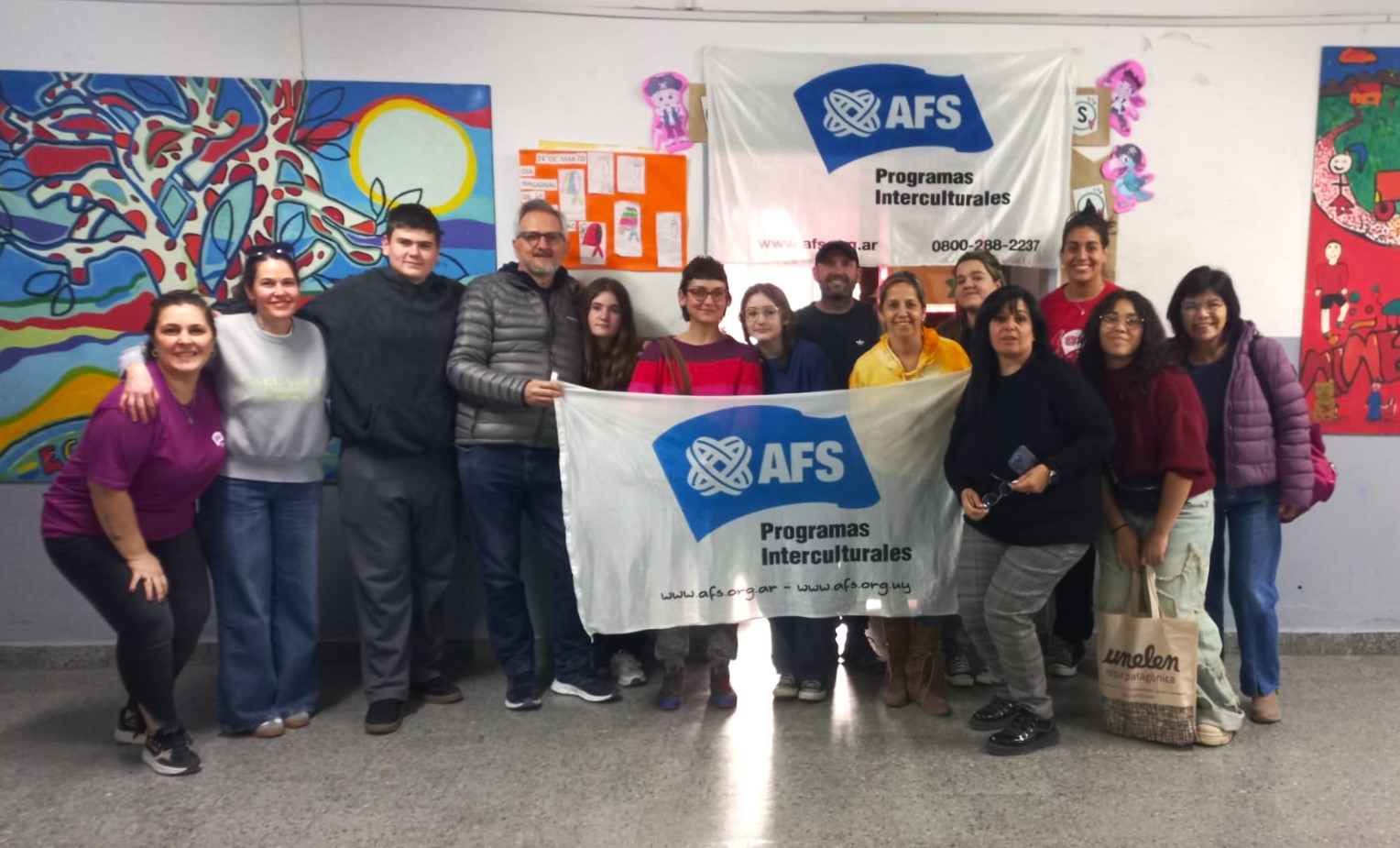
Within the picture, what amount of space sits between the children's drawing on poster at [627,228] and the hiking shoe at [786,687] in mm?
1674

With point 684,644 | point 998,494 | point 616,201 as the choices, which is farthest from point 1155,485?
point 616,201

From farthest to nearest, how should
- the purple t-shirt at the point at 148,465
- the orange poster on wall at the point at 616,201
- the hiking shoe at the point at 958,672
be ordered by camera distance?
the orange poster on wall at the point at 616,201
the hiking shoe at the point at 958,672
the purple t-shirt at the point at 148,465

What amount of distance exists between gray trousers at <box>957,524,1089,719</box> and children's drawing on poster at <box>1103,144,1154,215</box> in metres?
1.61

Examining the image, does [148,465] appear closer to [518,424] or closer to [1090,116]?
[518,424]

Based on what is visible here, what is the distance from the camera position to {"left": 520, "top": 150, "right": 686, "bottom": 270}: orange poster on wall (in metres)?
3.39

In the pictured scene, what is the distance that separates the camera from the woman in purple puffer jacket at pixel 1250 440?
8.92 ft

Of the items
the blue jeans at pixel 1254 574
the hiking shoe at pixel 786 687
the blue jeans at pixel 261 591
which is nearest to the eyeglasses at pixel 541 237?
the blue jeans at pixel 261 591

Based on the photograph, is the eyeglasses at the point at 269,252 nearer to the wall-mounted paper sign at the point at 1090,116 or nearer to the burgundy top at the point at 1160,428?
the burgundy top at the point at 1160,428

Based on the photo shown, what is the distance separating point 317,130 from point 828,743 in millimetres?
2838

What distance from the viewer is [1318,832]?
225 centimetres

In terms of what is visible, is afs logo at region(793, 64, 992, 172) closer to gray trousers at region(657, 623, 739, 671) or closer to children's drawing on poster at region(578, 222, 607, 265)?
children's drawing on poster at region(578, 222, 607, 265)

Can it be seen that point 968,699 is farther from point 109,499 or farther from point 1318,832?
point 109,499

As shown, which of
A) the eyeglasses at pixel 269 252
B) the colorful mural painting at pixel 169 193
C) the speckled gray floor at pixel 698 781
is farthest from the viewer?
the colorful mural painting at pixel 169 193

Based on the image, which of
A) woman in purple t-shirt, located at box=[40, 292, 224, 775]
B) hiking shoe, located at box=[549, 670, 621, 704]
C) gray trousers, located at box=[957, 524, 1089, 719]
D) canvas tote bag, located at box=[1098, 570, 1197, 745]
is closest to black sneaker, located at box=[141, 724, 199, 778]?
woman in purple t-shirt, located at box=[40, 292, 224, 775]
